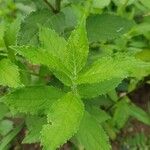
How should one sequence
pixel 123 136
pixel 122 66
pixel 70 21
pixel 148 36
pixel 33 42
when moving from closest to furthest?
pixel 122 66 → pixel 33 42 → pixel 70 21 → pixel 148 36 → pixel 123 136

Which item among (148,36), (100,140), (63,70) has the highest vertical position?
(63,70)

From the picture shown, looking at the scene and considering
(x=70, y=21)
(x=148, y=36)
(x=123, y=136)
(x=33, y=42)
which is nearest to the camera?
(x=33, y=42)

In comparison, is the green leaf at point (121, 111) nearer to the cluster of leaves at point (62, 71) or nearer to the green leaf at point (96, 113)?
the cluster of leaves at point (62, 71)

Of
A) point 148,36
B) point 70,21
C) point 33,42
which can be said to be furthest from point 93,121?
point 148,36

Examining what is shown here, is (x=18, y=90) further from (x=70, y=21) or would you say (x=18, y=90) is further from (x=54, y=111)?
(x=70, y=21)

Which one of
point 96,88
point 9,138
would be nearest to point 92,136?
point 96,88

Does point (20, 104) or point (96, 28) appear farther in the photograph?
point (96, 28)

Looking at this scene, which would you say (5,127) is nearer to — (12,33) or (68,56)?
(12,33)

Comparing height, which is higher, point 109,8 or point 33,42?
point 33,42
